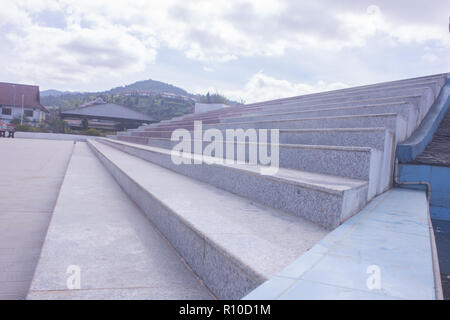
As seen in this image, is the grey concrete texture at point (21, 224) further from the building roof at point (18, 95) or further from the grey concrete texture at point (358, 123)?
the building roof at point (18, 95)

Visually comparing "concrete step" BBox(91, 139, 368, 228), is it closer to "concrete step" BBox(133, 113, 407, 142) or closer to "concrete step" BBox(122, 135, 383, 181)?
"concrete step" BBox(122, 135, 383, 181)

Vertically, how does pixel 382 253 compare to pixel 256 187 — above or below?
below

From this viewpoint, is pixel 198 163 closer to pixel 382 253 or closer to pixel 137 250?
pixel 137 250

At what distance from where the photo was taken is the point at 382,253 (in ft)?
4.15

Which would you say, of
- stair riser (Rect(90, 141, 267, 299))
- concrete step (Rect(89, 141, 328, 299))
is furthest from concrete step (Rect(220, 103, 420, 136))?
stair riser (Rect(90, 141, 267, 299))

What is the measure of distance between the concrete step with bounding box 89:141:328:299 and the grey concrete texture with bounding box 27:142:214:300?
0.10 meters

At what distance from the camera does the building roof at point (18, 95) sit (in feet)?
152

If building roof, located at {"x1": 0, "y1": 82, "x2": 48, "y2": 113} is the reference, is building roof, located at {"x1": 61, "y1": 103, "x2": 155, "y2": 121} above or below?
below

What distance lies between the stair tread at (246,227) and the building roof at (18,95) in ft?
181

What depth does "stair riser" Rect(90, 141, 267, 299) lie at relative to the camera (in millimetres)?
1129

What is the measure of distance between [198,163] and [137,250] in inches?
62.3

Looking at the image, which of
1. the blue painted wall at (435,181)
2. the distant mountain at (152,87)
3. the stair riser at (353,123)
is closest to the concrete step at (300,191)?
the stair riser at (353,123)

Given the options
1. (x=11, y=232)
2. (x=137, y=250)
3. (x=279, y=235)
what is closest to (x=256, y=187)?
(x=279, y=235)
